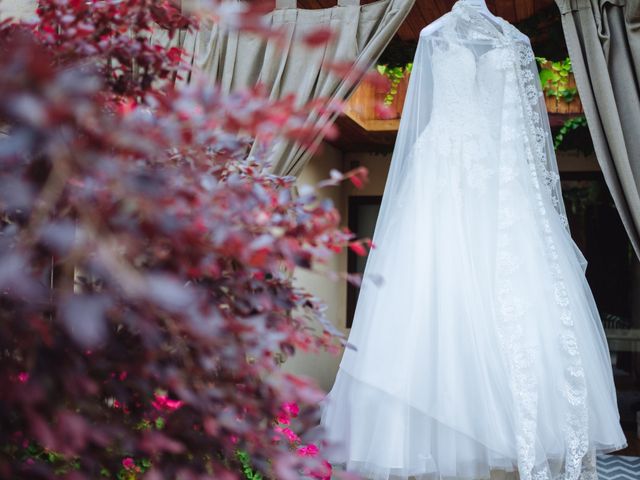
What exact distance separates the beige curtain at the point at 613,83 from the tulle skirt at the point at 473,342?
0.33 metres

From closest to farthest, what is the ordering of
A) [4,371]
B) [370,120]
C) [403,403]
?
[4,371] < [403,403] < [370,120]

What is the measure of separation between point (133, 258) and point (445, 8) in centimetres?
300

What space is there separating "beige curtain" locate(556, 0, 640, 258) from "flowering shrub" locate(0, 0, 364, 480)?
1865 millimetres

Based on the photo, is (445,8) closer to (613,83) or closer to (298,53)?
(298,53)

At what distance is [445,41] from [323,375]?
389 cm

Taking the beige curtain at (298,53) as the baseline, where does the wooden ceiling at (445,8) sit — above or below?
above

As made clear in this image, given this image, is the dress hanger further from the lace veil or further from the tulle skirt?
the tulle skirt

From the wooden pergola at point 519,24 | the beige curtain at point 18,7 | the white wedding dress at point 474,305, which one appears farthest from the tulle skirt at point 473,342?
the beige curtain at point 18,7

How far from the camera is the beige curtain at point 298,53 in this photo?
2828 millimetres

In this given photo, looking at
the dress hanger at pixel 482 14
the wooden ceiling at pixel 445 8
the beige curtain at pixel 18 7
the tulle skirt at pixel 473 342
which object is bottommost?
the tulle skirt at pixel 473 342

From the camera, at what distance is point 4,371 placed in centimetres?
80

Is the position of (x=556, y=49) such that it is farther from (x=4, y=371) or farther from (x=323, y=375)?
(x=323, y=375)

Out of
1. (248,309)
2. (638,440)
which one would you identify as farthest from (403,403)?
(638,440)

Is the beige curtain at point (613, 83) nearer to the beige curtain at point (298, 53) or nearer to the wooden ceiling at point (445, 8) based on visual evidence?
the wooden ceiling at point (445, 8)
